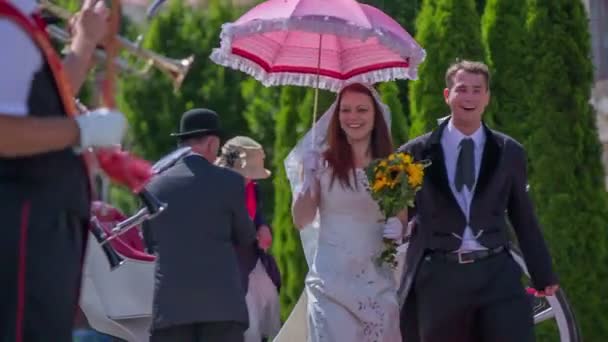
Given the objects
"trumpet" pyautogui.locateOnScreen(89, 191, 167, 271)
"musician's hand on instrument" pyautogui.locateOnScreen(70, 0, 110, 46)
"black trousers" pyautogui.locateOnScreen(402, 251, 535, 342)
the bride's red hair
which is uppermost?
"musician's hand on instrument" pyautogui.locateOnScreen(70, 0, 110, 46)

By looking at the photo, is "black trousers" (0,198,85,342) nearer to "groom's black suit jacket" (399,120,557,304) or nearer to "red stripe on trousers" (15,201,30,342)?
"red stripe on trousers" (15,201,30,342)

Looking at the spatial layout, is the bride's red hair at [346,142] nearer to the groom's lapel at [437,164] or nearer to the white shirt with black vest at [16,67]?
the groom's lapel at [437,164]

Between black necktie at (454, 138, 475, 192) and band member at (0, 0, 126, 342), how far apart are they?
11.6ft

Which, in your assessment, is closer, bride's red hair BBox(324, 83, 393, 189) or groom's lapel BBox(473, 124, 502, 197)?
groom's lapel BBox(473, 124, 502, 197)

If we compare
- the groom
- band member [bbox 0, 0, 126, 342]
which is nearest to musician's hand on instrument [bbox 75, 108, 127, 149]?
band member [bbox 0, 0, 126, 342]

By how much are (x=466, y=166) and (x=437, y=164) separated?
0.15 meters

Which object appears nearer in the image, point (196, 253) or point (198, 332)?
point (196, 253)

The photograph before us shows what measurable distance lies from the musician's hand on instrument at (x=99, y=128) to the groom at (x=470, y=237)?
3.48 meters

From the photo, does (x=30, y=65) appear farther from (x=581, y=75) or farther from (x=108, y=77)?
(x=581, y=75)

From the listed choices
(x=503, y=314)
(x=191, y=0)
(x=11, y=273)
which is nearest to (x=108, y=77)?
(x=11, y=273)

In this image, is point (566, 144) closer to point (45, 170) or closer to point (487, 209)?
point (487, 209)

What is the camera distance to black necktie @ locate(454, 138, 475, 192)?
24.6 feet

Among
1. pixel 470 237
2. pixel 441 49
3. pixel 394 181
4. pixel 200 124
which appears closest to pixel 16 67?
pixel 394 181

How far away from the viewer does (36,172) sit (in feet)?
13.7
